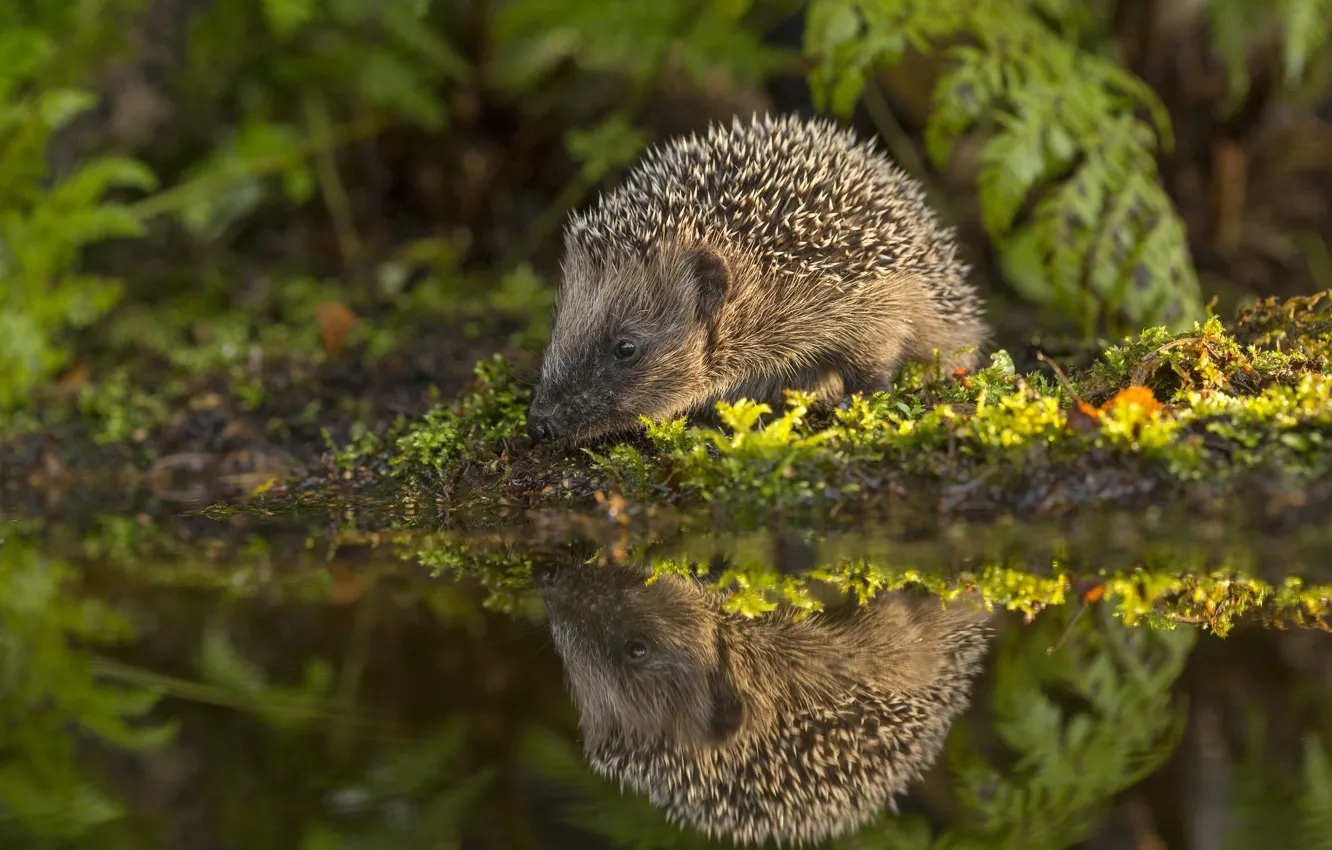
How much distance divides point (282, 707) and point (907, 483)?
2.40 m

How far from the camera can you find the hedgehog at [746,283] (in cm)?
591

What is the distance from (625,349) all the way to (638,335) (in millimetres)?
95

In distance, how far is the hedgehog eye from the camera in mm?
5891

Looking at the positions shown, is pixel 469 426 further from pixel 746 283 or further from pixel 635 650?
pixel 635 650

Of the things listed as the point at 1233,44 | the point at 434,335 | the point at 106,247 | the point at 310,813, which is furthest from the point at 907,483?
the point at 106,247

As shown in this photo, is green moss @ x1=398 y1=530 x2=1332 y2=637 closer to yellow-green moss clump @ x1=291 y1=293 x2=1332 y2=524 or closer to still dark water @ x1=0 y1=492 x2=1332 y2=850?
still dark water @ x1=0 y1=492 x2=1332 y2=850

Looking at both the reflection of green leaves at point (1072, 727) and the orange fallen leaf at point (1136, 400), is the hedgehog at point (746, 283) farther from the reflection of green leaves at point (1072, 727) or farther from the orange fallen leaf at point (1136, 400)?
the reflection of green leaves at point (1072, 727)

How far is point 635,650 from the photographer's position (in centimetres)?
339

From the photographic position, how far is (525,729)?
280 cm

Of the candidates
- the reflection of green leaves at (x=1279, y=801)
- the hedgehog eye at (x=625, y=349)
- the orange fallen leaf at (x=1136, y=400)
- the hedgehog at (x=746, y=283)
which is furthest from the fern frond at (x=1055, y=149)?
the reflection of green leaves at (x=1279, y=801)

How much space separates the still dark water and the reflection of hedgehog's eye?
0.01 meters

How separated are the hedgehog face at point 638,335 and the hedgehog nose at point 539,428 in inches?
8.8

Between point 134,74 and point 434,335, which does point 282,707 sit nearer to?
point 434,335

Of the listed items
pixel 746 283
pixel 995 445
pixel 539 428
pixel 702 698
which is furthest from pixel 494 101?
pixel 702 698
